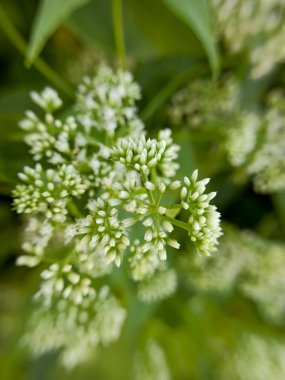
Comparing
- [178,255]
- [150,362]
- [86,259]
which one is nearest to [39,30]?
[86,259]

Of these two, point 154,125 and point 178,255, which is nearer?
point 154,125

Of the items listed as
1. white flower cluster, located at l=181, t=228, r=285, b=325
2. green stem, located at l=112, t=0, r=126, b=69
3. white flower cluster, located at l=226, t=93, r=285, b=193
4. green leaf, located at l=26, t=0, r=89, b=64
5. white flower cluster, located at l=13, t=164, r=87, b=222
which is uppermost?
green stem, located at l=112, t=0, r=126, b=69

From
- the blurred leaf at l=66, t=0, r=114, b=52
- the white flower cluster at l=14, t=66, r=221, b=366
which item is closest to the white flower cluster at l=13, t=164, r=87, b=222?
the white flower cluster at l=14, t=66, r=221, b=366

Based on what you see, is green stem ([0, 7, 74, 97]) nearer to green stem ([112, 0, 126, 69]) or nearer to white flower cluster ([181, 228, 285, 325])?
green stem ([112, 0, 126, 69])

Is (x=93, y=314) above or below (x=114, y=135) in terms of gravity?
below

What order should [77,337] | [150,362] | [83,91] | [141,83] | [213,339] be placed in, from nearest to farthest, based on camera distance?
[83,91] → [77,337] → [141,83] → [150,362] → [213,339]

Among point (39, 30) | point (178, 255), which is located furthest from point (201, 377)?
point (39, 30)

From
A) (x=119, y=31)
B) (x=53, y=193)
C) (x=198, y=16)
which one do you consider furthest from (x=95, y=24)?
(x=53, y=193)

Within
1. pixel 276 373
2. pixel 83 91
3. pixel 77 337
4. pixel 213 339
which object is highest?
pixel 83 91

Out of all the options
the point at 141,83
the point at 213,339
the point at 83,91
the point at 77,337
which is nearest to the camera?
the point at 83,91

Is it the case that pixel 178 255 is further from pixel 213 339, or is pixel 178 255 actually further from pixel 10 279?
pixel 10 279
